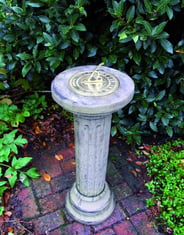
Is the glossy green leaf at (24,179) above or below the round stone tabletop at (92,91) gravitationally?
below

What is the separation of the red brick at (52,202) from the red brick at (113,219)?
0.37 m

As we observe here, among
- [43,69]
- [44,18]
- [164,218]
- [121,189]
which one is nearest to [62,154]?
[121,189]

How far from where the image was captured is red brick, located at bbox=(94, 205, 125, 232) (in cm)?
202

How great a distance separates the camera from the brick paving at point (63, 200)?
1.99m

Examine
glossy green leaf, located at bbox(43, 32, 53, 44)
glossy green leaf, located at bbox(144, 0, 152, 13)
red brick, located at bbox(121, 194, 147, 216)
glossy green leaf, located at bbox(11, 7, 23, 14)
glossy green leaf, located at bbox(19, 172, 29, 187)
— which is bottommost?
red brick, located at bbox(121, 194, 147, 216)

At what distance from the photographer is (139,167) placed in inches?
98.1

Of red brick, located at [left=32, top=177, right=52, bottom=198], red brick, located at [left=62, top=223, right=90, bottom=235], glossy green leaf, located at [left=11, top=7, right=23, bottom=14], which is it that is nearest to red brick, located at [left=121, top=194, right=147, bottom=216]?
red brick, located at [left=62, top=223, right=90, bottom=235]

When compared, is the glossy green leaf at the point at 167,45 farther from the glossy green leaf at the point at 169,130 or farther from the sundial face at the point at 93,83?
the glossy green leaf at the point at 169,130

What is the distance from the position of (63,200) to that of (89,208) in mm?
293

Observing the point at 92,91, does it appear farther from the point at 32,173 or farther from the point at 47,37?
the point at 32,173

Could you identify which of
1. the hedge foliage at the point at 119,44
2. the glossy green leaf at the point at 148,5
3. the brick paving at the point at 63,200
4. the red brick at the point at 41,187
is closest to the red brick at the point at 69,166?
the brick paving at the point at 63,200

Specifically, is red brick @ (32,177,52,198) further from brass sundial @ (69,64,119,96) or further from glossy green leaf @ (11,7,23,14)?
glossy green leaf @ (11,7,23,14)

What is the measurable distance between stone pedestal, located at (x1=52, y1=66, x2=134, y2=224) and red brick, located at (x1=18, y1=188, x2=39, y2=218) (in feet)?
0.95

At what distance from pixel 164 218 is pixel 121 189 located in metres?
0.45
